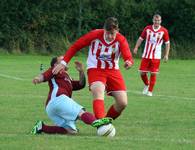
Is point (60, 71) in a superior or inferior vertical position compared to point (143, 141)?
superior

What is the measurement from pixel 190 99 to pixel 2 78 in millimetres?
7383

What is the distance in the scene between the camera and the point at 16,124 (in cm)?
1022

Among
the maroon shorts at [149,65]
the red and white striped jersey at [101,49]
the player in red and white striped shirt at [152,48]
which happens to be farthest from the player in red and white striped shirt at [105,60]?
the maroon shorts at [149,65]

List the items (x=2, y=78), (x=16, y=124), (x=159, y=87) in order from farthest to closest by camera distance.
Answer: (x=2, y=78), (x=159, y=87), (x=16, y=124)

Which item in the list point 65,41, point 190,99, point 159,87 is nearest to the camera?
point 190,99

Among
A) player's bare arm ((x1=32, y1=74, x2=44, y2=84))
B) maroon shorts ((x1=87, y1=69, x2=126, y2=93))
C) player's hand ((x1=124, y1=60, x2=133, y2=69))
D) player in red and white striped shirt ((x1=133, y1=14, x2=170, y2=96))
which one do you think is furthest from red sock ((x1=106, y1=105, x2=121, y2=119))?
player in red and white striped shirt ((x1=133, y1=14, x2=170, y2=96))

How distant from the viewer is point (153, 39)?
57.4 ft

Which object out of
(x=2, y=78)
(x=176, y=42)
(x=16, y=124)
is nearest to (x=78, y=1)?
(x=176, y=42)

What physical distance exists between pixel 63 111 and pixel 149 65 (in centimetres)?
804

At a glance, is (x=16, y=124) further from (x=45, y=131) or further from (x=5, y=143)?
(x=5, y=143)

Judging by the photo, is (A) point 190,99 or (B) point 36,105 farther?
(A) point 190,99

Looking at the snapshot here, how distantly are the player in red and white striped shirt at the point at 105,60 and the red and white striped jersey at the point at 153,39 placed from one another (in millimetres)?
7167

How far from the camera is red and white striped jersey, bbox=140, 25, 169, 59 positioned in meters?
17.1

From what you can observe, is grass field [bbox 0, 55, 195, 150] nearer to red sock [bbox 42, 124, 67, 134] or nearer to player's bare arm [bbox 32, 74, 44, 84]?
red sock [bbox 42, 124, 67, 134]
